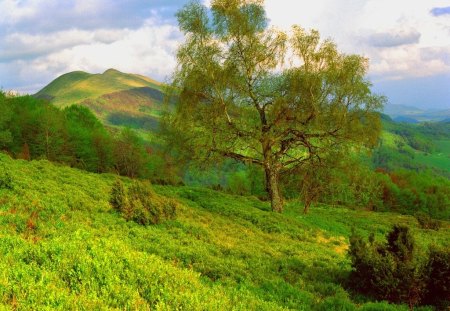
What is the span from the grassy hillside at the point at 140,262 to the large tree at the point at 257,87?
10.2 meters

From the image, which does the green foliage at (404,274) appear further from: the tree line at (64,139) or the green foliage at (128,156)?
the green foliage at (128,156)

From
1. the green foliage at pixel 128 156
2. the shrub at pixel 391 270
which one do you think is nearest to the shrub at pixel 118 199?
the shrub at pixel 391 270

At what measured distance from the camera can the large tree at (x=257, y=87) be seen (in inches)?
1240

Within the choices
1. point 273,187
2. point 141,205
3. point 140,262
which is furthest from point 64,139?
point 140,262

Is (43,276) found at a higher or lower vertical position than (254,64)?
lower

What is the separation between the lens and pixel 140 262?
1059cm

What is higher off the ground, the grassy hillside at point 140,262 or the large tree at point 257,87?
the large tree at point 257,87

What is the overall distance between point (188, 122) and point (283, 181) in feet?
46.5

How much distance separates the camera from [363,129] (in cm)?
3192

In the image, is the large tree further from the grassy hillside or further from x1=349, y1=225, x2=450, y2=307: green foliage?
x1=349, y1=225, x2=450, y2=307: green foliage

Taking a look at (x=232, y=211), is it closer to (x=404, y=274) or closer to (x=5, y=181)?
(x=5, y=181)

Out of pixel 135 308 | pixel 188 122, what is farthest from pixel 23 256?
pixel 188 122

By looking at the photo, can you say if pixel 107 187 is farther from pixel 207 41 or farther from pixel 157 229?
pixel 207 41

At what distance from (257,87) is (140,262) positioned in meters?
23.8
